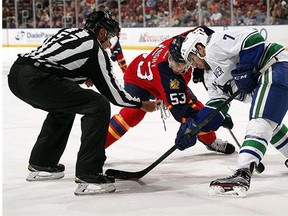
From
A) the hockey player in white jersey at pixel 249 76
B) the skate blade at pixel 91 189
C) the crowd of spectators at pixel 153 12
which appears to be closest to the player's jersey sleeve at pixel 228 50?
the hockey player in white jersey at pixel 249 76

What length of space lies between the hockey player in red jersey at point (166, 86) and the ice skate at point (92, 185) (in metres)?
0.48

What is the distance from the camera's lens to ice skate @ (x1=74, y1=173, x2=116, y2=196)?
10.4 feet

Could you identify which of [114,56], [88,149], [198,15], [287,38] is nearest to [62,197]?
[88,149]

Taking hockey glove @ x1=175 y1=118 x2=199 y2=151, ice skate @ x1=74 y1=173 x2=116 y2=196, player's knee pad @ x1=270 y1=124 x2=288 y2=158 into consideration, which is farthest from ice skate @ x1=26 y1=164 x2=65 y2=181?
player's knee pad @ x1=270 y1=124 x2=288 y2=158

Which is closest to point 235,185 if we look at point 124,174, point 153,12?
point 124,174

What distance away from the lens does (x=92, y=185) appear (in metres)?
3.17

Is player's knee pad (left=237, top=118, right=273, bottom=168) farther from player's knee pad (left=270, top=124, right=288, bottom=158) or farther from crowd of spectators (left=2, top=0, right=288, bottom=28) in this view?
crowd of spectators (left=2, top=0, right=288, bottom=28)

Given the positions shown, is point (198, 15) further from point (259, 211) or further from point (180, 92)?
point (259, 211)

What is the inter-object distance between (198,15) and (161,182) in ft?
29.4

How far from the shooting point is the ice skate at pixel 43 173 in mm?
3512

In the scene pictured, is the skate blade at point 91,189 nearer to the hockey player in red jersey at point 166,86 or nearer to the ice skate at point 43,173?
the ice skate at point 43,173

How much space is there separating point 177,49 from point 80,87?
1.90 ft

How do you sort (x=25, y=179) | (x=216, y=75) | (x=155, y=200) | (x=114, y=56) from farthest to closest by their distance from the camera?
(x=114, y=56)
(x=25, y=179)
(x=216, y=75)
(x=155, y=200)

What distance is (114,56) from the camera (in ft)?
26.7
